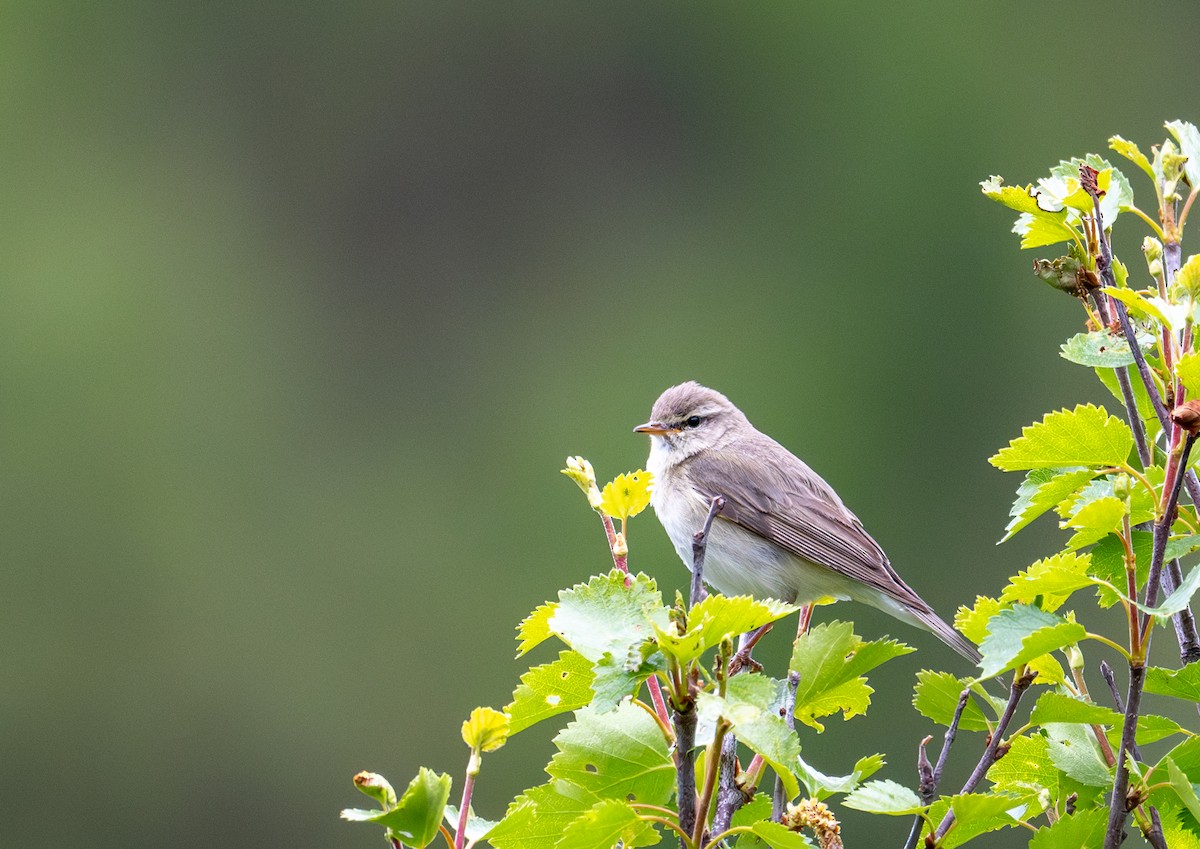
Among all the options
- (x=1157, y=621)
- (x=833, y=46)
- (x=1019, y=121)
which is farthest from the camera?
(x=833, y=46)

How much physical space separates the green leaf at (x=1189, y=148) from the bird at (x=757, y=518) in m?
2.71

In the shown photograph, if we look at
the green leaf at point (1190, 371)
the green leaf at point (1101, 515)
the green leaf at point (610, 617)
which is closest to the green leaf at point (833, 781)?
the green leaf at point (610, 617)

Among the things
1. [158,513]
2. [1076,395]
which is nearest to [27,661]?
[158,513]

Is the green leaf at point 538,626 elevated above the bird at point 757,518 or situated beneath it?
elevated above

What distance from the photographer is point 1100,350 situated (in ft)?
8.18

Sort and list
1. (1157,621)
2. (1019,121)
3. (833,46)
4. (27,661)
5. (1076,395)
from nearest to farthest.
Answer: (1157,621) → (1076,395) → (27,661) → (1019,121) → (833,46)

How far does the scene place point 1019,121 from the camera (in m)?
24.2

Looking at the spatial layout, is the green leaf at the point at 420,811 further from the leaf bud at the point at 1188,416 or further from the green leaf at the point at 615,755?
the leaf bud at the point at 1188,416

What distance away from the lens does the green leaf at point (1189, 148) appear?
2777 mm

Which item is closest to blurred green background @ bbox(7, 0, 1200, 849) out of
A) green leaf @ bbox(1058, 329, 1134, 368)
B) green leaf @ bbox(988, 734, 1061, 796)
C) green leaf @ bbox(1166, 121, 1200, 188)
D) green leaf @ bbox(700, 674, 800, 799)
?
green leaf @ bbox(1166, 121, 1200, 188)

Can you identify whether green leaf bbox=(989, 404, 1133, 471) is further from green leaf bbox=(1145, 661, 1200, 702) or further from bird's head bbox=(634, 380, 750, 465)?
bird's head bbox=(634, 380, 750, 465)

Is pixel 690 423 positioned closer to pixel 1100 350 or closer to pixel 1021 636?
pixel 1100 350

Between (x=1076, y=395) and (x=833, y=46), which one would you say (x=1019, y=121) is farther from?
(x=1076, y=395)

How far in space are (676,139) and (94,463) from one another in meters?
11.3
